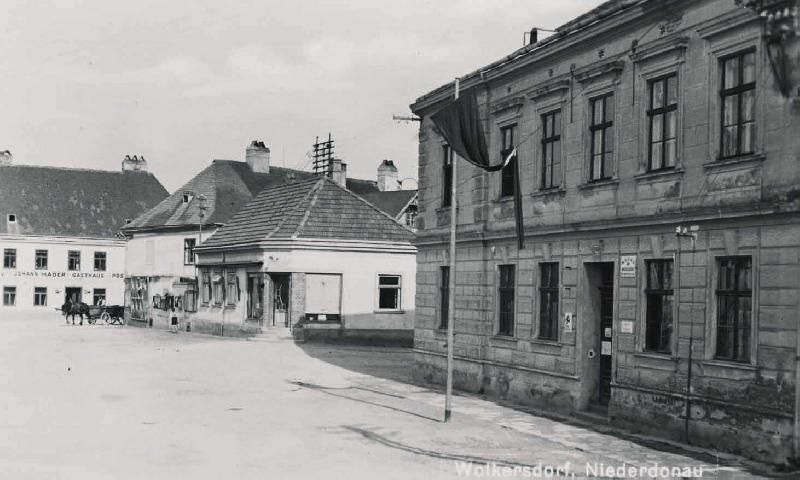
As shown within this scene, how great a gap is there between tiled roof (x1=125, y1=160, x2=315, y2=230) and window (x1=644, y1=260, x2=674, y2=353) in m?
34.6

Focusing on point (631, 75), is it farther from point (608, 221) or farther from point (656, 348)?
point (656, 348)

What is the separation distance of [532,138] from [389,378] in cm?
846

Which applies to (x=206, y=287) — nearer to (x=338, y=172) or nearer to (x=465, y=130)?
(x=338, y=172)

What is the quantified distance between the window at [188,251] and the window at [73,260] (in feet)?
72.8

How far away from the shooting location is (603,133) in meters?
17.6

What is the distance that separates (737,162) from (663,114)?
7.58 feet

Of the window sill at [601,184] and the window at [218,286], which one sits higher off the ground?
the window sill at [601,184]

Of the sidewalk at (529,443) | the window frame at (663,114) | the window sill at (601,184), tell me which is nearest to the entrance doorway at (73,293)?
the sidewalk at (529,443)

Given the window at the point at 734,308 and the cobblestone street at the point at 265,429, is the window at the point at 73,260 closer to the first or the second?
the cobblestone street at the point at 265,429

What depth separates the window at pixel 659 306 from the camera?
608 inches

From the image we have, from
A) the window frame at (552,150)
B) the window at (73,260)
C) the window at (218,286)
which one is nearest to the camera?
the window frame at (552,150)

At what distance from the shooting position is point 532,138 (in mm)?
19875

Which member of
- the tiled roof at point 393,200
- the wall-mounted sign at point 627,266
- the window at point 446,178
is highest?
the tiled roof at point 393,200

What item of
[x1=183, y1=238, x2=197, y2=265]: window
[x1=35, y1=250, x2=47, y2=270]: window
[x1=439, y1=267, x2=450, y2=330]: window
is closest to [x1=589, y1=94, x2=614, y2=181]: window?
[x1=439, y1=267, x2=450, y2=330]: window
